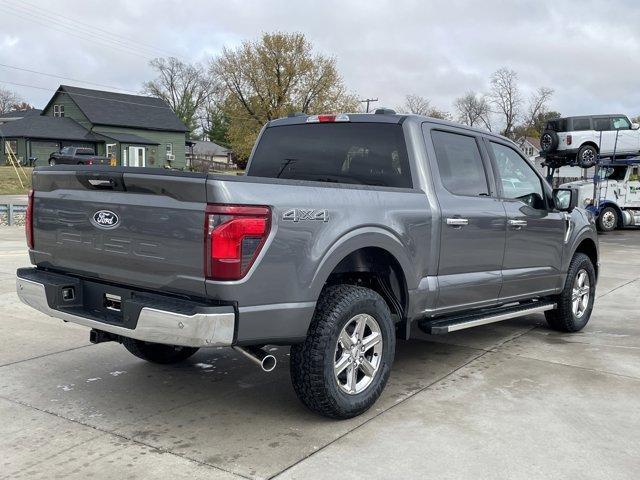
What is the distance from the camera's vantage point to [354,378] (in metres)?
4.00

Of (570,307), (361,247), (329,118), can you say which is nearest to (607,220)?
(570,307)

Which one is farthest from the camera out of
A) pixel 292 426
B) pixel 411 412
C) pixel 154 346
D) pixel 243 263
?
pixel 154 346

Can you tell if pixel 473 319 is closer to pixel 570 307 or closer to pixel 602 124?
pixel 570 307

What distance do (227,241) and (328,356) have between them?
37.5 inches

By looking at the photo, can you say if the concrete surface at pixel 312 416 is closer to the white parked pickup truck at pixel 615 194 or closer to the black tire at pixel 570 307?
the black tire at pixel 570 307

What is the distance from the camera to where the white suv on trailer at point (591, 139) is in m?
20.9

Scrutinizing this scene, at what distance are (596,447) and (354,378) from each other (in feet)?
4.67

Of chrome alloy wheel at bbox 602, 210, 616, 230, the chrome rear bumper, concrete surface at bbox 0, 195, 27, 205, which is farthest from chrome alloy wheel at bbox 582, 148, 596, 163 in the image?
the chrome rear bumper

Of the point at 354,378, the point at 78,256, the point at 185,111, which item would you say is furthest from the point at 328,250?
the point at 185,111

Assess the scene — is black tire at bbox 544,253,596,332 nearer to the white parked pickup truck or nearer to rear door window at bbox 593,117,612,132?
the white parked pickup truck

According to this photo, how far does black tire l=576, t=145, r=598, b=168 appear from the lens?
20625 mm

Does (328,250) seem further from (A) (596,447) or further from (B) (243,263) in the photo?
(A) (596,447)

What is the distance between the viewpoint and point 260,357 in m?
3.67

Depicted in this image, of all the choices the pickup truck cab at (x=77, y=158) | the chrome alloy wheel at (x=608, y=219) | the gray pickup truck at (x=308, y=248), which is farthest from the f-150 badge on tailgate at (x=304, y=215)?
the pickup truck cab at (x=77, y=158)
